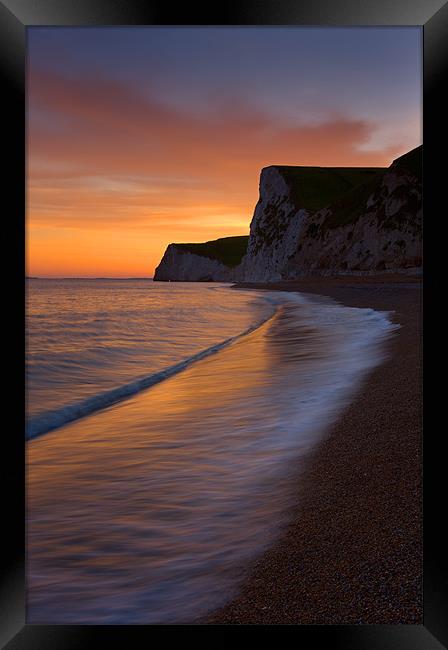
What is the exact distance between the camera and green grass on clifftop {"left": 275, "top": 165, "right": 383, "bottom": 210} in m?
96.9

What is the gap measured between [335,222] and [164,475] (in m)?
70.4

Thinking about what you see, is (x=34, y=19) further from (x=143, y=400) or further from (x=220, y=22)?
(x=143, y=400)

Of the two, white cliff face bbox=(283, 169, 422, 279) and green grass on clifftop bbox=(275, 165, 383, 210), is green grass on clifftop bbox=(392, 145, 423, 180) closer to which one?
white cliff face bbox=(283, 169, 422, 279)

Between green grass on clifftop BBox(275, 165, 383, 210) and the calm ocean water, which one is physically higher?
green grass on clifftop BBox(275, 165, 383, 210)

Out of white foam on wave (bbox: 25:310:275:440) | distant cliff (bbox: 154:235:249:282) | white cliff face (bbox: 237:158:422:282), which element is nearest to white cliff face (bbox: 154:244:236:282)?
distant cliff (bbox: 154:235:249:282)

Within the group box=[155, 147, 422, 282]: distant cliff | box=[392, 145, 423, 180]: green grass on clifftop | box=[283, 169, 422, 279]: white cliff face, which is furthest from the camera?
box=[392, 145, 423, 180]: green grass on clifftop

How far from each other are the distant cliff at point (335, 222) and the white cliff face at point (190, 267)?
4458 cm

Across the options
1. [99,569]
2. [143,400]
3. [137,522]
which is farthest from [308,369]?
[99,569]

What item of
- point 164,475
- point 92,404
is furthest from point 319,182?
point 164,475

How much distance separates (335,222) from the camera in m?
71.6

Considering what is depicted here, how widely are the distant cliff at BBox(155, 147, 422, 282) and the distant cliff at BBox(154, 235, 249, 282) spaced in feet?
151

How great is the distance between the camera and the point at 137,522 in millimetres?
3457
